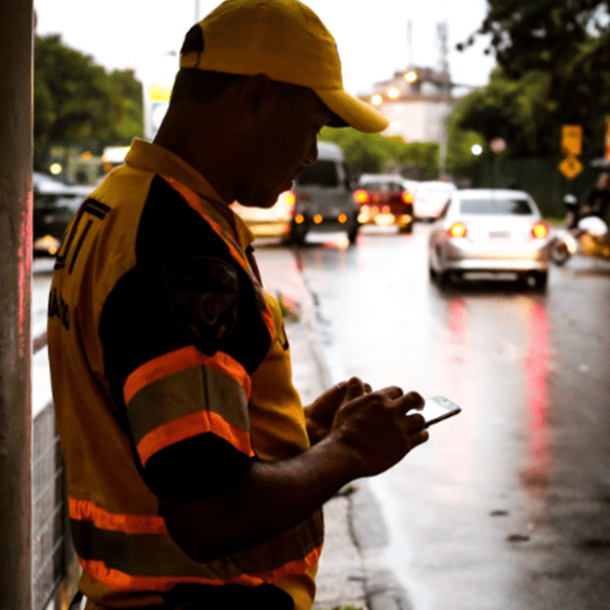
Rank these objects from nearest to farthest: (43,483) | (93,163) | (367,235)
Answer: (43,483) < (367,235) < (93,163)

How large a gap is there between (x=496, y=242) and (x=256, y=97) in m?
14.7

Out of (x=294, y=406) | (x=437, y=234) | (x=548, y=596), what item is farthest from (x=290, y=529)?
(x=437, y=234)

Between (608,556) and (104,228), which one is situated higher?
(104,228)

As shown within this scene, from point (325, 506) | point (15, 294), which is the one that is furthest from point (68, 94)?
point (15, 294)

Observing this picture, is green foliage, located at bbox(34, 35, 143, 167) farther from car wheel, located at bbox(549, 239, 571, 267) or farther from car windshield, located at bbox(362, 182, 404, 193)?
car wheel, located at bbox(549, 239, 571, 267)

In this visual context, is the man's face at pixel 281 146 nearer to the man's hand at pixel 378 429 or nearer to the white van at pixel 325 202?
the man's hand at pixel 378 429

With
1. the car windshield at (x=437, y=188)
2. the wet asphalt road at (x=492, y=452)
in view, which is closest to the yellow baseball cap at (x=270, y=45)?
the wet asphalt road at (x=492, y=452)

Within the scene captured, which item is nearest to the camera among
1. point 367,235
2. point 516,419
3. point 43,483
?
point 43,483

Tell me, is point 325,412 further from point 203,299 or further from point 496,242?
point 496,242

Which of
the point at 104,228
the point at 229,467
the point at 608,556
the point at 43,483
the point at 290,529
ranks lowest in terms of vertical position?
the point at 608,556

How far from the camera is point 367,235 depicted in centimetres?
3044

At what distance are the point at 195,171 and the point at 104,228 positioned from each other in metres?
0.21

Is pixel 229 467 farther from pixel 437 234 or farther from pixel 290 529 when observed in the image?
pixel 437 234

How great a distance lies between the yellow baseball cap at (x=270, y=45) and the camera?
165 cm
